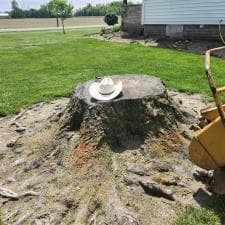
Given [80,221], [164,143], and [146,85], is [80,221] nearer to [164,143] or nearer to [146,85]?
[164,143]

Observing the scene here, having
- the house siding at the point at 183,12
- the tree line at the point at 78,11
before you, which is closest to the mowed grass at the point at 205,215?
the house siding at the point at 183,12

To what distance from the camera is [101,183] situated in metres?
4.08

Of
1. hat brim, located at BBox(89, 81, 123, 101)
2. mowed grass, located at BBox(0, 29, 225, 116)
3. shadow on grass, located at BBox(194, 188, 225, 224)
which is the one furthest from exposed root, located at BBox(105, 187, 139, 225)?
mowed grass, located at BBox(0, 29, 225, 116)

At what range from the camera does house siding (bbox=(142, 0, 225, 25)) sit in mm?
14805

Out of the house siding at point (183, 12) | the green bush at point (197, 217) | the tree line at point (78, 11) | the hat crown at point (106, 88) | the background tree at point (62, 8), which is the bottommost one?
the tree line at point (78, 11)

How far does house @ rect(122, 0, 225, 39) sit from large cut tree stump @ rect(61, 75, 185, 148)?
1052cm

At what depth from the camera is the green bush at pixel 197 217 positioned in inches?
140

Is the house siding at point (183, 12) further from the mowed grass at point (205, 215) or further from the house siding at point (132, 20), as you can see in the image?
the mowed grass at point (205, 215)

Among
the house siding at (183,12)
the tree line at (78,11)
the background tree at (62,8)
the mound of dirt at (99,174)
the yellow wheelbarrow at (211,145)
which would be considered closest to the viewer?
the yellow wheelbarrow at (211,145)

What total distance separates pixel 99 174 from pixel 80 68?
7.47 m

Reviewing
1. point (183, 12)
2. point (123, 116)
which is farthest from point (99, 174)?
point (183, 12)

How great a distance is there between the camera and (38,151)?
503 cm

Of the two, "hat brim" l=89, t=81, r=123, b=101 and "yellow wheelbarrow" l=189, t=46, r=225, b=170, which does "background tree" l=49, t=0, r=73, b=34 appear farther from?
"yellow wheelbarrow" l=189, t=46, r=225, b=170

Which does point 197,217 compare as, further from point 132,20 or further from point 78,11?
point 78,11
